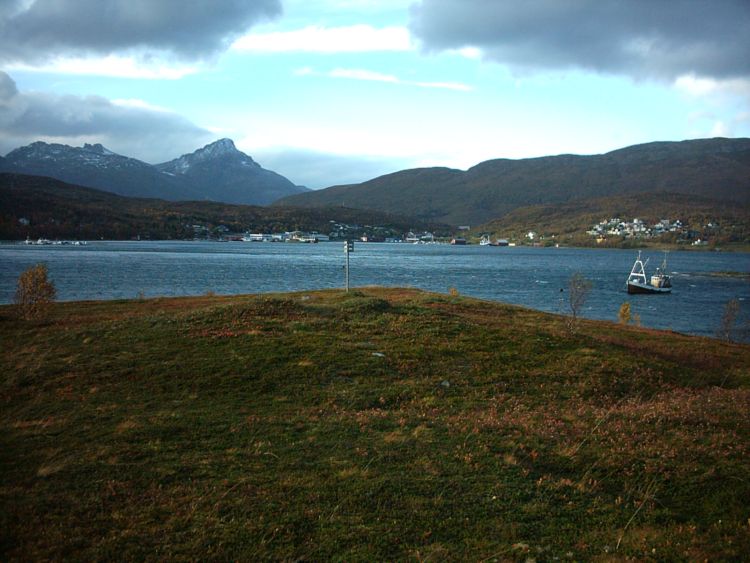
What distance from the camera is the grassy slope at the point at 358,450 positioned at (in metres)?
8.13

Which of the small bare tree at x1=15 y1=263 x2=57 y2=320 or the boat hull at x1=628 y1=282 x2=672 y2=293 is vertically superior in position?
the small bare tree at x1=15 y1=263 x2=57 y2=320

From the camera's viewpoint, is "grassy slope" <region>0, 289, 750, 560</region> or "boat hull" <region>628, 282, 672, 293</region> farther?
"boat hull" <region>628, 282, 672, 293</region>

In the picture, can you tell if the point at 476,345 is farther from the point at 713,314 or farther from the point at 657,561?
the point at 713,314

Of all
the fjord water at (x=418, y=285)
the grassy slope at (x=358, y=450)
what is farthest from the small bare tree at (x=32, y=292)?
the fjord water at (x=418, y=285)

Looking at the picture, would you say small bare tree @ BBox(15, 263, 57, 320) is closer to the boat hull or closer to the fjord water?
the fjord water

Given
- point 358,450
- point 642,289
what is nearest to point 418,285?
point 642,289

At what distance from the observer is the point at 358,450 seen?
1098 cm

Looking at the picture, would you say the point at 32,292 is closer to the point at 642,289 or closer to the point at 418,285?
the point at 418,285

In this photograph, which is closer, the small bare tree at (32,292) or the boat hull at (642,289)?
the small bare tree at (32,292)

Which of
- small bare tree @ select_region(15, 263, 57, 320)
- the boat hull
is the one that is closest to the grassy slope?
small bare tree @ select_region(15, 263, 57, 320)

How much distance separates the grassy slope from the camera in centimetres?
813

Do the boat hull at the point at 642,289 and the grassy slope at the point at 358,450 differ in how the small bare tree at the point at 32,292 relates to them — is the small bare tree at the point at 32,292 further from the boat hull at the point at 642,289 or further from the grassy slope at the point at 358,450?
the boat hull at the point at 642,289

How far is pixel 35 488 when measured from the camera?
9.20m

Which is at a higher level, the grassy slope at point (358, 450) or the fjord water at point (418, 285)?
the grassy slope at point (358, 450)
